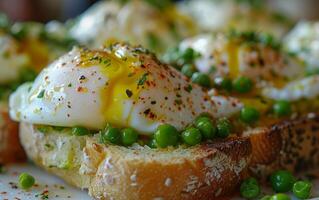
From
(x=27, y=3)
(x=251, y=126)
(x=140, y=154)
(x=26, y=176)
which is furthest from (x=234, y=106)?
(x=27, y=3)

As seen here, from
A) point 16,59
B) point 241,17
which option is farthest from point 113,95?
point 241,17

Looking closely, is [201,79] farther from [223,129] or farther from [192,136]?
[192,136]

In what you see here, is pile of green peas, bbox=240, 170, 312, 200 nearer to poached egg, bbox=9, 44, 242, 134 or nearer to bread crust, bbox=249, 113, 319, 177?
bread crust, bbox=249, 113, 319, 177

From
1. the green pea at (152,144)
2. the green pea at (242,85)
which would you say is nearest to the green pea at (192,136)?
the green pea at (152,144)

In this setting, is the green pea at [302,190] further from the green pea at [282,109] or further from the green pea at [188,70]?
the green pea at [188,70]

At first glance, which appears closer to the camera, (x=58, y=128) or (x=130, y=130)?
(x=130, y=130)

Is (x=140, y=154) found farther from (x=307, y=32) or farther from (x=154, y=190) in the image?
(x=307, y=32)
